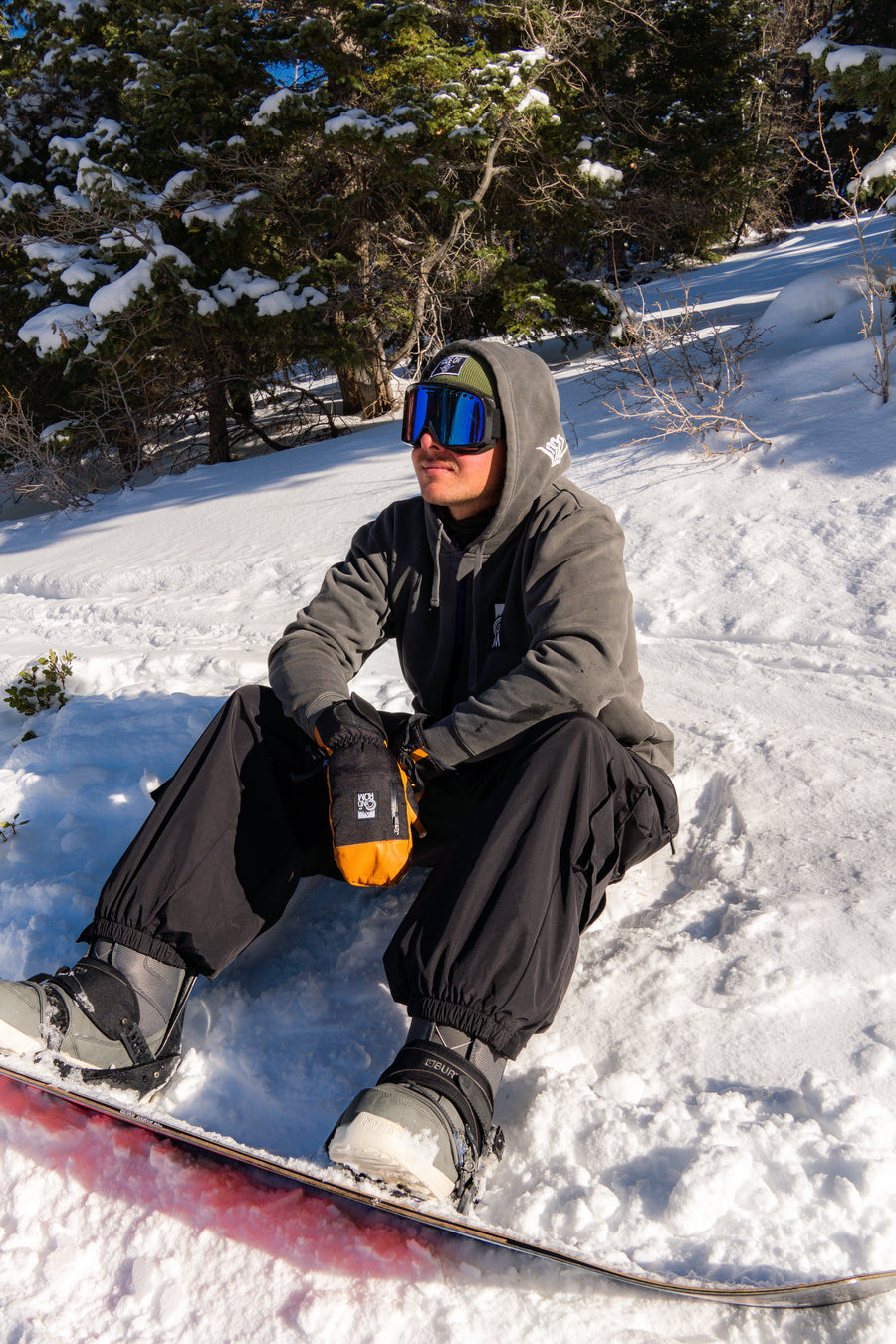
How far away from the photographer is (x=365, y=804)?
5.55ft

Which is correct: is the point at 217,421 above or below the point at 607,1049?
above

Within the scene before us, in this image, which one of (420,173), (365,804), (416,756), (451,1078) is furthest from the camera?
(420,173)

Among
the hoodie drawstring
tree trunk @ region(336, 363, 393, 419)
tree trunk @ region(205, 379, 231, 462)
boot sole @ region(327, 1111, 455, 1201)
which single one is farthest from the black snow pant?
tree trunk @ region(205, 379, 231, 462)

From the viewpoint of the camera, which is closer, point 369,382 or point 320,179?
point 320,179

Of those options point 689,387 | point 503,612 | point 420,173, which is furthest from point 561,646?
point 420,173

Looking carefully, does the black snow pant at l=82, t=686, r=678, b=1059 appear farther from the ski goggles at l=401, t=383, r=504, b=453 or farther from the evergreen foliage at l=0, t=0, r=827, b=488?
the evergreen foliage at l=0, t=0, r=827, b=488

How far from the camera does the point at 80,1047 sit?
1.53 m

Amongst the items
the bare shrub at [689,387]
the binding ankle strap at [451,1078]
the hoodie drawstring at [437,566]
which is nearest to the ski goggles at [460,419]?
the hoodie drawstring at [437,566]

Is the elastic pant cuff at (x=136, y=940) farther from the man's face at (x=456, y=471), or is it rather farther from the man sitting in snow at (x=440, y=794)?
the man's face at (x=456, y=471)

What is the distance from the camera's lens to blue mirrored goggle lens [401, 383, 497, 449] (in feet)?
6.38

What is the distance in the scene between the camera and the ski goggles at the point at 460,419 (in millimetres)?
1944

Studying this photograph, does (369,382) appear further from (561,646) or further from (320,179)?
(561,646)

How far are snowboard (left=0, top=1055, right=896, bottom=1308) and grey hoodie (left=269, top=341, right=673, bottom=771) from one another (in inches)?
31.6

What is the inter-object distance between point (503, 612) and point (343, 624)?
1.45ft
